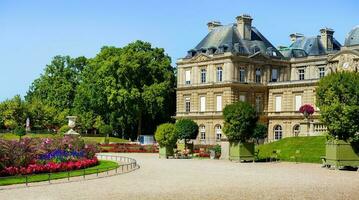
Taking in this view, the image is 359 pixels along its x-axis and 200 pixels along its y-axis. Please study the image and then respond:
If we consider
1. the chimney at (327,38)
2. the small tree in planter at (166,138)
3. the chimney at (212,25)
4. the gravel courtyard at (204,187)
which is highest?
the chimney at (212,25)

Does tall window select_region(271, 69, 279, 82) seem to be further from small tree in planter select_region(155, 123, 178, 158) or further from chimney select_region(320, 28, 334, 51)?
small tree in planter select_region(155, 123, 178, 158)

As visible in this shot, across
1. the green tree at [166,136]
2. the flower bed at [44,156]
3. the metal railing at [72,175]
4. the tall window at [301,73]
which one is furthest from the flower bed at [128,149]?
the metal railing at [72,175]

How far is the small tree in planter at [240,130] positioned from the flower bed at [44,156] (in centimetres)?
1028

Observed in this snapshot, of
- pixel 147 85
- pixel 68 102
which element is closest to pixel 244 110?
pixel 147 85

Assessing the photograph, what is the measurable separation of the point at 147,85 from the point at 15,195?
52245 mm

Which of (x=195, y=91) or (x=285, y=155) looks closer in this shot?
(x=285, y=155)

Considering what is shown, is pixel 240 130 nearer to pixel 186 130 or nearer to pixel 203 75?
pixel 186 130

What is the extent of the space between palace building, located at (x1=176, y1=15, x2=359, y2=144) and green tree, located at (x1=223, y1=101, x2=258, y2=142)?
21.1m

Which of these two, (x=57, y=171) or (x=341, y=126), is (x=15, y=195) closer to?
(x=57, y=171)

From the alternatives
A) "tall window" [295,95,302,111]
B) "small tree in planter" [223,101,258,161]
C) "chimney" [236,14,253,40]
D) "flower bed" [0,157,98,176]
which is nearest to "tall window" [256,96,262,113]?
"tall window" [295,95,302,111]

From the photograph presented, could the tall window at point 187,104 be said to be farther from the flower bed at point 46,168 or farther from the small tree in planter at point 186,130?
the flower bed at point 46,168

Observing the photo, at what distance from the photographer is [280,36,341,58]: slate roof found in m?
70.6

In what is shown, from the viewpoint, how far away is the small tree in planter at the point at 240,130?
1638 inches

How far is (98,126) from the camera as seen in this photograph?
72.9 m
